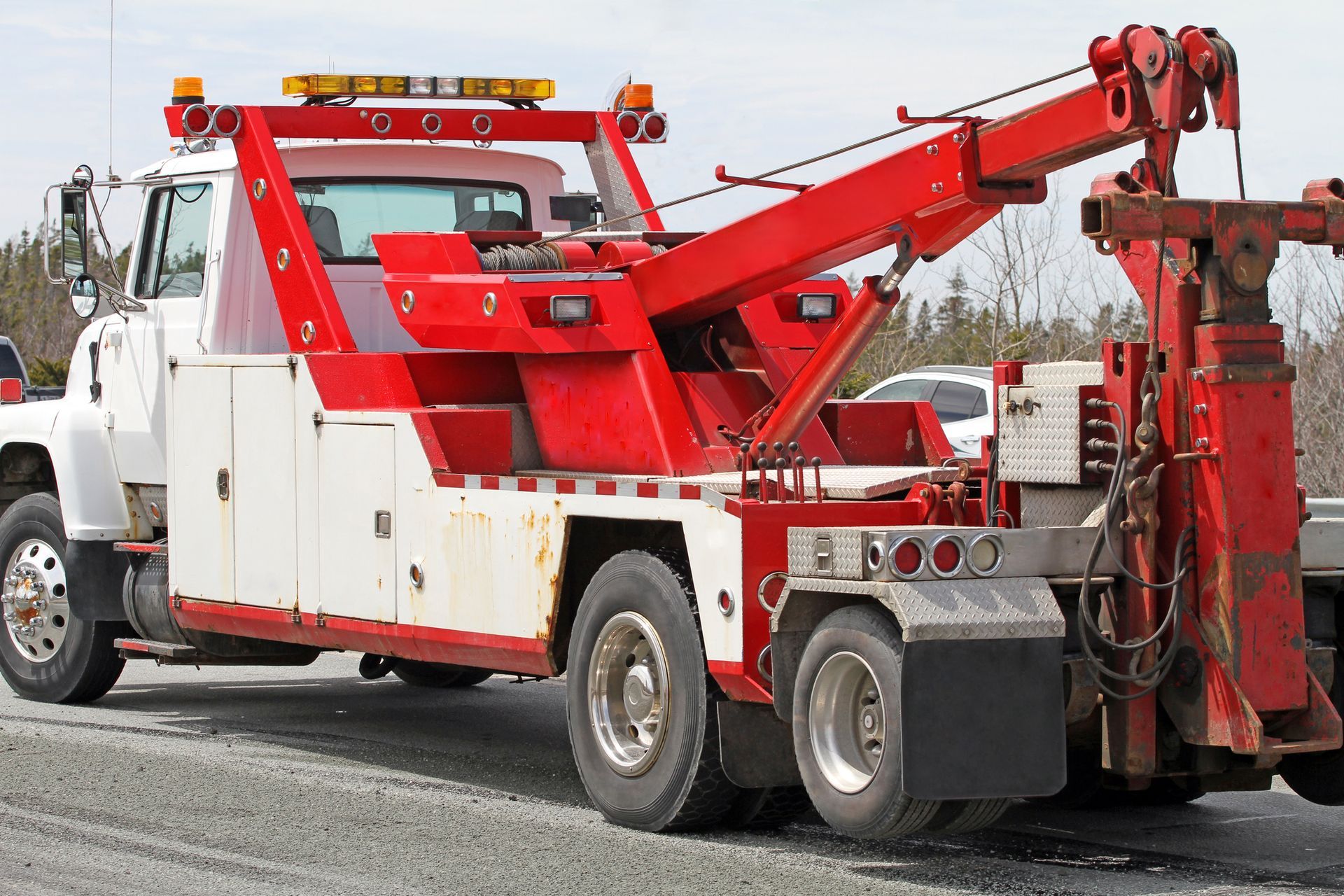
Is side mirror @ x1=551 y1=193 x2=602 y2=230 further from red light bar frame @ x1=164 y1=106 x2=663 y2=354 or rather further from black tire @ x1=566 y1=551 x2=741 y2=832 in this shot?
black tire @ x1=566 y1=551 x2=741 y2=832

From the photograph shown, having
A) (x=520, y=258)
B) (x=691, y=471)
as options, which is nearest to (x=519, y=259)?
(x=520, y=258)

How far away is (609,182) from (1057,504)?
16.5ft

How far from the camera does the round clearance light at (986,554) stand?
20.6ft

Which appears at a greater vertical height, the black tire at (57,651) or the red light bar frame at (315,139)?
the red light bar frame at (315,139)

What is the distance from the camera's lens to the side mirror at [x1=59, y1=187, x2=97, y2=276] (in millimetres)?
Result: 10602

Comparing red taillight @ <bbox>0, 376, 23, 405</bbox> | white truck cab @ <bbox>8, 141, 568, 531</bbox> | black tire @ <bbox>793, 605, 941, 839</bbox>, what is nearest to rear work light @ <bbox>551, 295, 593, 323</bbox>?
white truck cab @ <bbox>8, 141, 568, 531</bbox>

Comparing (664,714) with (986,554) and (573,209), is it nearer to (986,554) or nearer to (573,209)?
(986,554)

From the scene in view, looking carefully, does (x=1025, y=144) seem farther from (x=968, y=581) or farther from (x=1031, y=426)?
(x=968, y=581)

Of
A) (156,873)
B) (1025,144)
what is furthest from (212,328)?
(1025,144)

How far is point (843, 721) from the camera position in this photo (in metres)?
6.49

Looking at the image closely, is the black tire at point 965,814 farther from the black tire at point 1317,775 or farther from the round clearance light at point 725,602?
the black tire at point 1317,775

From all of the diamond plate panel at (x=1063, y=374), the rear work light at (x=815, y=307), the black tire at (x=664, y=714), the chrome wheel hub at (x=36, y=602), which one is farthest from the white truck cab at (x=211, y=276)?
the diamond plate panel at (x=1063, y=374)

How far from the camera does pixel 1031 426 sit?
6895mm

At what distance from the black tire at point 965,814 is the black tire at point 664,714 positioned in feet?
3.52
